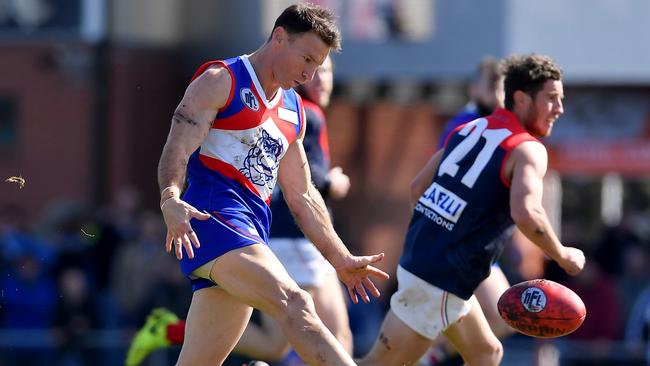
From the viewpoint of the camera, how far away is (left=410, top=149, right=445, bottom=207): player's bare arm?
7617 mm

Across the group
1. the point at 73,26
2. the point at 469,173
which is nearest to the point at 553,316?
the point at 469,173

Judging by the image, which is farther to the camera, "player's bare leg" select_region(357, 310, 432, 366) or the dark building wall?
the dark building wall

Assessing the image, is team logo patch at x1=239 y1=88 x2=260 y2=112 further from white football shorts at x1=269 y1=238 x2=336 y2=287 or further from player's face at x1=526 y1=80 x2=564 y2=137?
white football shorts at x1=269 y1=238 x2=336 y2=287

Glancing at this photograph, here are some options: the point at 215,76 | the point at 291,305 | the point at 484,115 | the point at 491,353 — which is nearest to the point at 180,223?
the point at 291,305

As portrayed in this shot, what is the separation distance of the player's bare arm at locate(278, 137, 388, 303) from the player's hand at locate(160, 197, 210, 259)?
100 cm

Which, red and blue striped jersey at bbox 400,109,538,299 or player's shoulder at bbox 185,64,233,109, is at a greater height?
player's shoulder at bbox 185,64,233,109

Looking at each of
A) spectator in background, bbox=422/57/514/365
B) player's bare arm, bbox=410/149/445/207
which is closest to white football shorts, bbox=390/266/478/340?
player's bare arm, bbox=410/149/445/207

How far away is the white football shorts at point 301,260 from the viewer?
8414mm

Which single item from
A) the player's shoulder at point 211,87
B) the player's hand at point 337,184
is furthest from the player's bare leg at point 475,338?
the player's shoulder at point 211,87

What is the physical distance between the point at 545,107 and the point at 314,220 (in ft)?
5.19

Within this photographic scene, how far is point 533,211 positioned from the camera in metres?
6.83

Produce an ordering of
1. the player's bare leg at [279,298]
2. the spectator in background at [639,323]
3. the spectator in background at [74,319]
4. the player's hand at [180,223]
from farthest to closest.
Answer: the spectator in background at [639,323]
the spectator in background at [74,319]
the player's bare leg at [279,298]
the player's hand at [180,223]

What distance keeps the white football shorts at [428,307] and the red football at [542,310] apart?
374 mm

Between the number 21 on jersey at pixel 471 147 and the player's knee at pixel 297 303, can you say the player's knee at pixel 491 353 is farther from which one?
the player's knee at pixel 297 303
